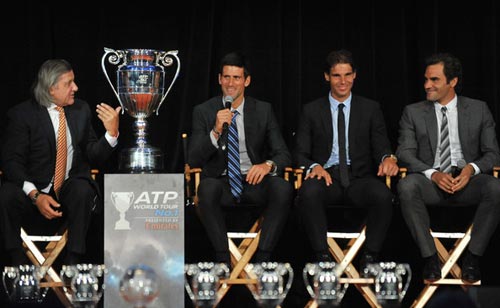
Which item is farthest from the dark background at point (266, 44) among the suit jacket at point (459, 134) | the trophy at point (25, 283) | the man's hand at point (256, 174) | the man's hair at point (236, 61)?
the trophy at point (25, 283)

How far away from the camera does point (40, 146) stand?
6461mm

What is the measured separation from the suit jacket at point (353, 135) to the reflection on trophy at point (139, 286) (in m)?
2.65

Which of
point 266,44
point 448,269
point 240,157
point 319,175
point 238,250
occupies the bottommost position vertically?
point 448,269

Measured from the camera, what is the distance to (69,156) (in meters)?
6.50

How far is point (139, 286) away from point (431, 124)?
304 cm

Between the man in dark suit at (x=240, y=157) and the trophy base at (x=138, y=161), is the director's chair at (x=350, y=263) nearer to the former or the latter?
the man in dark suit at (x=240, y=157)

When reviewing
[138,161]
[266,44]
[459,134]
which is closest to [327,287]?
[138,161]

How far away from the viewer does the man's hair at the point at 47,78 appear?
6465 mm

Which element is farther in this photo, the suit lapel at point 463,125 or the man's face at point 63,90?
the suit lapel at point 463,125

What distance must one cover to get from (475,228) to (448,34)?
157 cm

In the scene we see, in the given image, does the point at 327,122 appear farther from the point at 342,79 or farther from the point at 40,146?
the point at 40,146

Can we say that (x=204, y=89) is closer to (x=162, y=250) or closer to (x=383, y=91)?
(x=383, y=91)

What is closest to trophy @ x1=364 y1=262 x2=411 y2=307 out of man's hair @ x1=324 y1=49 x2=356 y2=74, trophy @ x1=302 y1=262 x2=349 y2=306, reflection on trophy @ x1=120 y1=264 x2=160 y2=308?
trophy @ x1=302 y1=262 x2=349 y2=306

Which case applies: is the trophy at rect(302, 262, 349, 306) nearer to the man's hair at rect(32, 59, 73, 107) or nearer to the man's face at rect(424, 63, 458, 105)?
the man's face at rect(424, 63, 458, 105)
